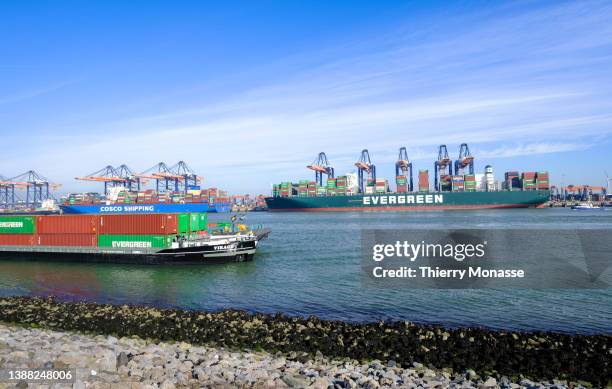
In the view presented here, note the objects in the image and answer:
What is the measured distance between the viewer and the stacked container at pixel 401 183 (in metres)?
108

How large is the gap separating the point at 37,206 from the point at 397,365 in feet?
528

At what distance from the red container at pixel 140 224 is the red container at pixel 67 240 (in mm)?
947

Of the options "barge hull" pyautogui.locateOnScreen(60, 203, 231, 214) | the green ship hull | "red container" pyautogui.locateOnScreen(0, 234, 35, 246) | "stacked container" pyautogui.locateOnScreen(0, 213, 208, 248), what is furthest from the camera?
the green ship hull

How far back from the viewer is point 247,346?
11.9 metres

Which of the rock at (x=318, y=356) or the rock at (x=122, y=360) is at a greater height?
the rock at (x=122, y=360)

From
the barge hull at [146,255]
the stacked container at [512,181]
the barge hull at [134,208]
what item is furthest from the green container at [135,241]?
the stacked container at [512,181]

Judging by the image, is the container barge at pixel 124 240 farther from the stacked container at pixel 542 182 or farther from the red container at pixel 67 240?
the stacked container at pixel 542 182

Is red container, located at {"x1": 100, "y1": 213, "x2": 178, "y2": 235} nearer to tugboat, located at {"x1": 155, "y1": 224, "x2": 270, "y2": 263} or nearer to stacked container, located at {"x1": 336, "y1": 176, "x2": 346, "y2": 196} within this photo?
tugboat, located at {"x1": 155, "y1": 224, "x2": 270, "y2": 263}

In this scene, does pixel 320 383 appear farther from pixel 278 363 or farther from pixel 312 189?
pixel 312 189

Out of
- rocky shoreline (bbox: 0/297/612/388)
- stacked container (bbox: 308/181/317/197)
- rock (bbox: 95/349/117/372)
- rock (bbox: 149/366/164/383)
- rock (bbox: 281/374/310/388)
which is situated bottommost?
rocky shoreline (bbox: 0/297/612/388)

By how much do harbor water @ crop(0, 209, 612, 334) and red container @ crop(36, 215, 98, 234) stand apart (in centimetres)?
236

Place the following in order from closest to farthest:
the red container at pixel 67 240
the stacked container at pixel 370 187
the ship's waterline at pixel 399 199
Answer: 1. the red container at pixel 67 240
2. the ship's waterline at pixel 399 199
3. the stacked container at pixel 370 187

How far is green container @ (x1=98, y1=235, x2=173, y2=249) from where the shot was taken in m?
29.0

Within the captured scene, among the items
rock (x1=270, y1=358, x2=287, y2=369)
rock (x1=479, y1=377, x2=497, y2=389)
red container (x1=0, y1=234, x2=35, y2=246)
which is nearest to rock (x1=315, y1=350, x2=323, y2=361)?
rock (x1=270, y1=358, x2=287, y2=369)
